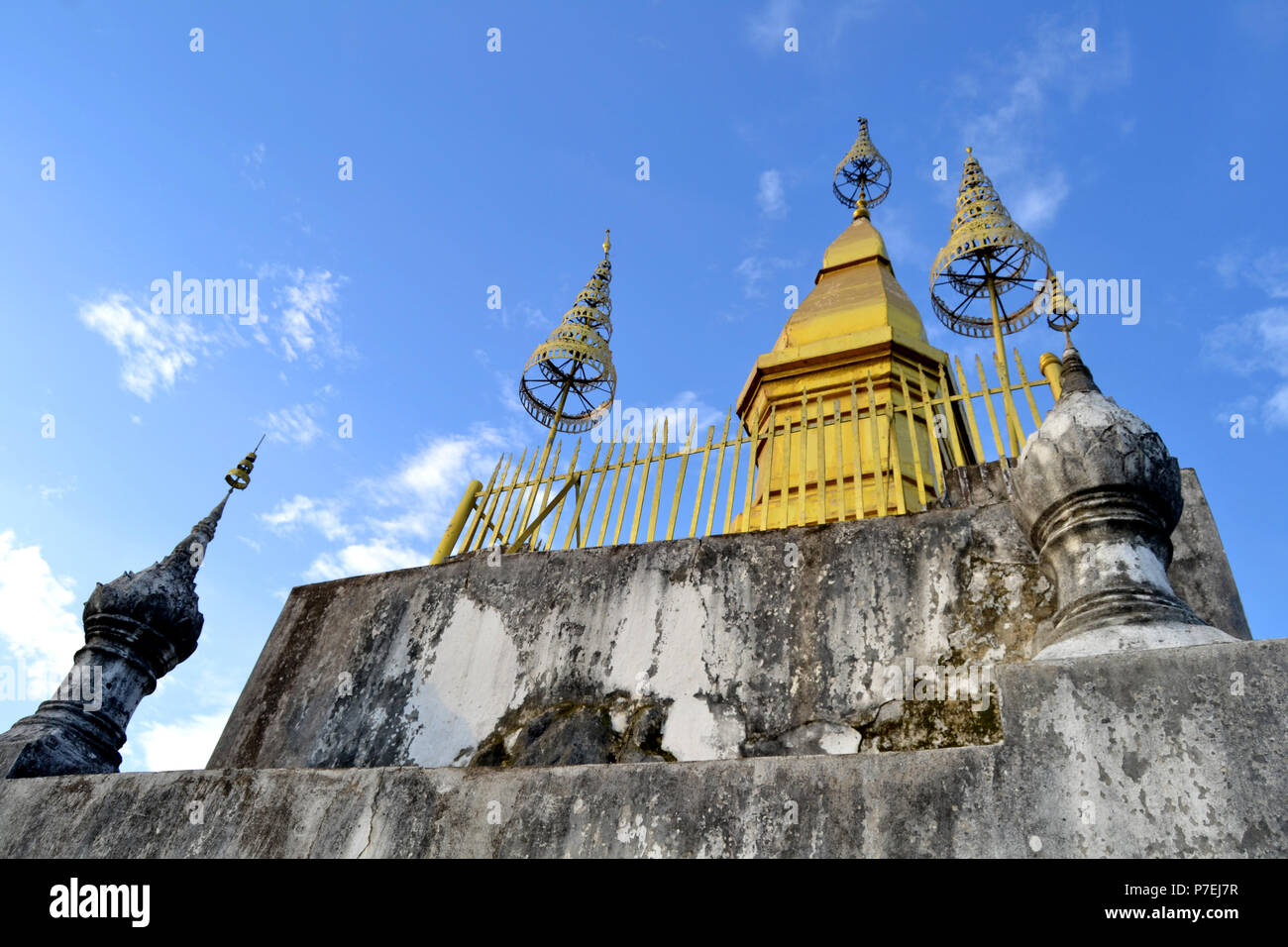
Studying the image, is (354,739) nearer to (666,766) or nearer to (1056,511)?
(666,766)

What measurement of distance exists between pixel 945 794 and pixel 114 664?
411 centimetres

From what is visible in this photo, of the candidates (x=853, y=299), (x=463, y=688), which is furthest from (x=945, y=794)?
(x=853, y=299)

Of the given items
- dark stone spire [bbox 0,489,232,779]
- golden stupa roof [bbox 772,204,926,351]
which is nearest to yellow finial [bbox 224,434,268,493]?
dark stone spire [bbox 0,489,232,779]

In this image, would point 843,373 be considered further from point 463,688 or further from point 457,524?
point 463,688

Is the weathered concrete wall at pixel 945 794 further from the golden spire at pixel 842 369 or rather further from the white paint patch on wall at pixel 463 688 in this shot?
the golden spire at pixel 842 369

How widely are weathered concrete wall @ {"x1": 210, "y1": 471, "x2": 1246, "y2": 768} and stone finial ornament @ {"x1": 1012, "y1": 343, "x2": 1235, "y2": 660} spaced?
425mm

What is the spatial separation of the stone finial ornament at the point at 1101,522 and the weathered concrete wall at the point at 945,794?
0.80 ft

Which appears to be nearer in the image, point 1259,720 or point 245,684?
point 1259,720

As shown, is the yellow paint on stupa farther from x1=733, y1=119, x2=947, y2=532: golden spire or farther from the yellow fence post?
the yellow fence post

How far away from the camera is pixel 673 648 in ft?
12.1

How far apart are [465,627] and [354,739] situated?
691 mm

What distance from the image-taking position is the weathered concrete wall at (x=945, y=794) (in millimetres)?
1971

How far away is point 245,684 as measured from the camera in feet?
14.9
